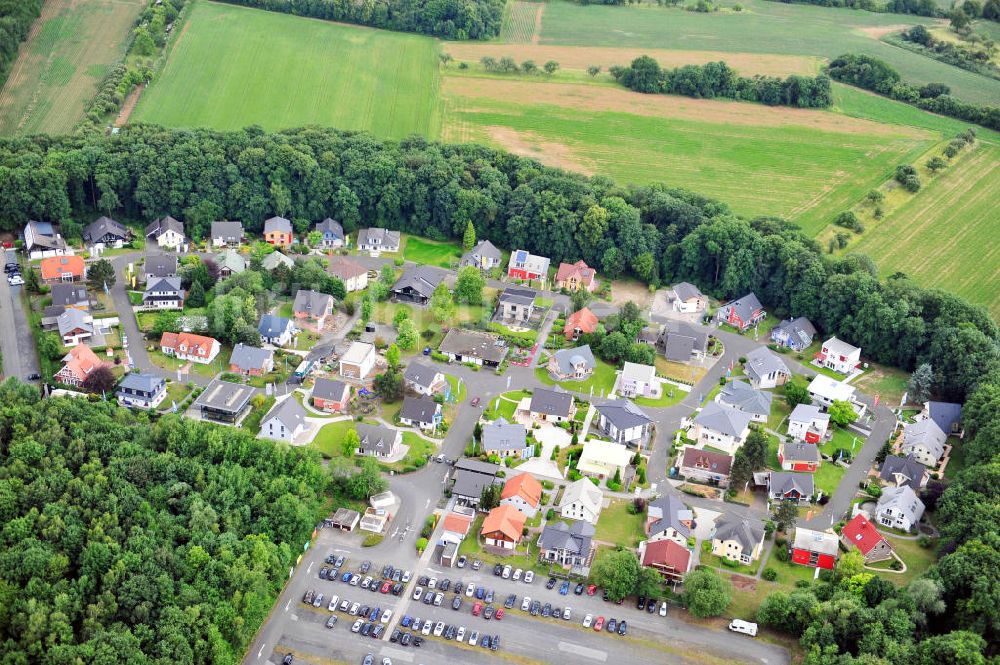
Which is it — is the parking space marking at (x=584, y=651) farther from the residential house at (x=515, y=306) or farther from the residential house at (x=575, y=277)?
the residential house at (x=575, y=277)

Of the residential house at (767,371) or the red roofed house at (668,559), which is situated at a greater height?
the residential house at (767,371)

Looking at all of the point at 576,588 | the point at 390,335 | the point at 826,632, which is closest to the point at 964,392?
the point at 826,632

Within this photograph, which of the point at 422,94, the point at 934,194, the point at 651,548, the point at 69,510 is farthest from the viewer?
the point at 422,94

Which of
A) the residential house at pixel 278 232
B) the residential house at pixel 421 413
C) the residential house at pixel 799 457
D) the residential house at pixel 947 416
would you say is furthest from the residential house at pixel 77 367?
the residential house at pixel 947 416

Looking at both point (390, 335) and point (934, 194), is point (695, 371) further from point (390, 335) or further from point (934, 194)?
point (934, 194)

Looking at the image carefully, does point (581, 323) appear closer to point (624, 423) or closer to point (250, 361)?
point (624, 423)

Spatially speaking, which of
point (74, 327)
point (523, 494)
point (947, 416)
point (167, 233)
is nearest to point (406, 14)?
point (167, 233)
